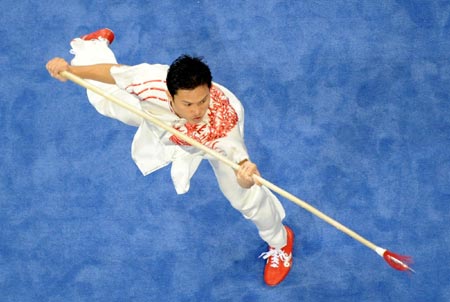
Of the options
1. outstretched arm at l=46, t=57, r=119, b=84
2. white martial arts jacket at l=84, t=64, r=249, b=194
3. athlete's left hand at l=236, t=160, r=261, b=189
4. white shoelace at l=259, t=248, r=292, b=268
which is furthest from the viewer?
white shoelace at l=259, t=248, r=292, b=268

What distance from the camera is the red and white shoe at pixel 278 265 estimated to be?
121 inches

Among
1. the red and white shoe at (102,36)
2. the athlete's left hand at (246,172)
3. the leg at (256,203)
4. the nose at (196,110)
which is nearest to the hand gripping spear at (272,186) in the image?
the athlete's left hand at (246,172)

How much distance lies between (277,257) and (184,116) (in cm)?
111

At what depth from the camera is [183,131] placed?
2.35m

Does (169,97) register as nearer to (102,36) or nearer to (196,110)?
(196,110)

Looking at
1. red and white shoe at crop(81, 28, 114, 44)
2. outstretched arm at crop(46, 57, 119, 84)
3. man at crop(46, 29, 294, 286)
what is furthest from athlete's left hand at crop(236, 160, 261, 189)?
red and white shoe at crop(81, 28, 114, 44)

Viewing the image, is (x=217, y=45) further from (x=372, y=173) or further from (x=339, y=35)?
(x=372, y=173)

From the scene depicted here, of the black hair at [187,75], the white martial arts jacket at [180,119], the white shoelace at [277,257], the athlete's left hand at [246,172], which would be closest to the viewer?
the black hair at [187,75]

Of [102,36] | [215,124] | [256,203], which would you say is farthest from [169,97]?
[102,36]

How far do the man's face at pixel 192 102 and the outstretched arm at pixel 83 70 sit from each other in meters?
0.36

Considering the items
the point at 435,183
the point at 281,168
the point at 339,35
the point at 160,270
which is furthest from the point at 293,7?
the point at 160,270

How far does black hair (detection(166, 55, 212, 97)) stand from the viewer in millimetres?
2088

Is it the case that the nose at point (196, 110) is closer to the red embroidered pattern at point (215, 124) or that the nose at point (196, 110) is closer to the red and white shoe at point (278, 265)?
the red embroidered pattern at point (215, 124)

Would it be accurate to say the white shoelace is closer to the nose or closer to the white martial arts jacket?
the white martial arts jacket
